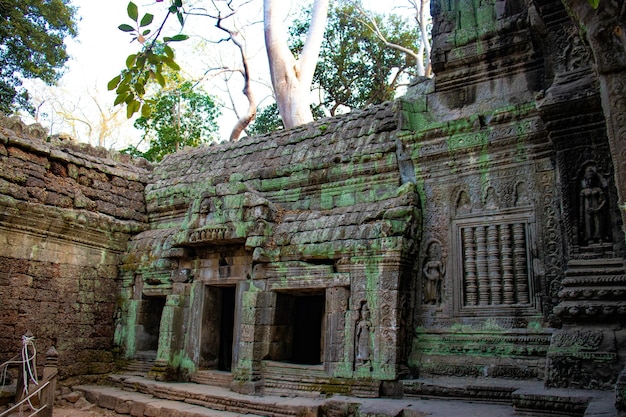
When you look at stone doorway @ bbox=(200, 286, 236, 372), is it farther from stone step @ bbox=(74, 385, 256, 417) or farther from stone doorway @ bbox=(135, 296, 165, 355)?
stone doorway @ bbox=(135, 296, 165, 355)

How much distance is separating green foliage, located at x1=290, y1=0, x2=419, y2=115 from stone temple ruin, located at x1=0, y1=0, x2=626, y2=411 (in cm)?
1109

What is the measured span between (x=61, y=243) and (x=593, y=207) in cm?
796

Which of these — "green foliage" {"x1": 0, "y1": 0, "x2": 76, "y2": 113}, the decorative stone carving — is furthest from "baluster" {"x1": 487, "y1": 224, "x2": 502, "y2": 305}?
"green foliage" {"x1": 0, "y1": 0, "x2": 76, "y2": 113}

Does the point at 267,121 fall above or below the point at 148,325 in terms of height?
above

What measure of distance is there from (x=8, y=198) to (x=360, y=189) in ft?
17.2

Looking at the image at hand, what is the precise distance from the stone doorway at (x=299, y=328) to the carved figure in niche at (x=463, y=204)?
6.98 feet

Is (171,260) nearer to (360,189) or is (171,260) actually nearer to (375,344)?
(360,189)

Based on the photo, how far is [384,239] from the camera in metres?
6.65

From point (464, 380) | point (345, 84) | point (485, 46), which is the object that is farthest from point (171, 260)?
point (345, 84)

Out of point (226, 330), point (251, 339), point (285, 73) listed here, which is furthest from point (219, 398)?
point (285, 73)

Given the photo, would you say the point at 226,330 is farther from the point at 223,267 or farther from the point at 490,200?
the point at 490,200

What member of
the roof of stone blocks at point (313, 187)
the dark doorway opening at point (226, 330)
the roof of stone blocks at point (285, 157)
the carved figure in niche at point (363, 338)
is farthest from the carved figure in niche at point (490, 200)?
the dark doorway opening at point (226, 330)

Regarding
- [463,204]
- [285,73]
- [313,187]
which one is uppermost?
[285,73]

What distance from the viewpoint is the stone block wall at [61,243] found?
840 centimetres
